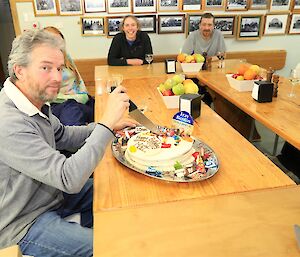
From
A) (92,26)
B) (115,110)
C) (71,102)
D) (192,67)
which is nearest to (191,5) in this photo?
(92,26)

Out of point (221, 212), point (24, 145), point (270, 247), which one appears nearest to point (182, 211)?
point (221, 212)

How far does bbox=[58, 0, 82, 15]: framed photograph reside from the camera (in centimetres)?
379

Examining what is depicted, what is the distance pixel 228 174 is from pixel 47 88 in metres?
0.75

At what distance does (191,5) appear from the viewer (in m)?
4.01

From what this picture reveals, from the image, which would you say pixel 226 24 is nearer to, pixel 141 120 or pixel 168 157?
pixel 141 120

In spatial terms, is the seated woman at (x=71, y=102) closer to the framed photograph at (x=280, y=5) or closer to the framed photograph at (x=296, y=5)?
the framed photograph at (x=280, y=5)

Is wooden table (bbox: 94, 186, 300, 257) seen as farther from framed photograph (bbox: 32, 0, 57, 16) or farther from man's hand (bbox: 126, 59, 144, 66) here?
framed photograph (bbox: 32, 0, 57, 16)

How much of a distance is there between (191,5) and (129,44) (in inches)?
47.4

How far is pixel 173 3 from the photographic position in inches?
156

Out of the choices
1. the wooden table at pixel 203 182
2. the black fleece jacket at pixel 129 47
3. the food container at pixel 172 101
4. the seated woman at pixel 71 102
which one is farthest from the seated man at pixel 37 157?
the black fleece jacket at pixel 129 47

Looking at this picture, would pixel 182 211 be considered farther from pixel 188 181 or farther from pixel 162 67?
pixel 162 67

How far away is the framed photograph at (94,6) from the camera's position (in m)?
3.83

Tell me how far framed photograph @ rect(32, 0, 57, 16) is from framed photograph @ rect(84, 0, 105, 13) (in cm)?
40

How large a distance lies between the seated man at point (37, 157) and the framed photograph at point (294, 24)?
405 cm
